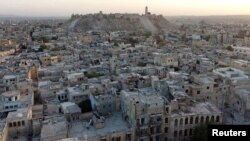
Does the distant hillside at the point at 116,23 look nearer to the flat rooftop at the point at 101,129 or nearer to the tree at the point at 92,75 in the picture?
the tree at the point at 92,75

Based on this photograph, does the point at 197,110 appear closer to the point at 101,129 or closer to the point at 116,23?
the point at 101,129

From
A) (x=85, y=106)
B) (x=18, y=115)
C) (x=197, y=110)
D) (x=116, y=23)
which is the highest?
(x=116, y=23)

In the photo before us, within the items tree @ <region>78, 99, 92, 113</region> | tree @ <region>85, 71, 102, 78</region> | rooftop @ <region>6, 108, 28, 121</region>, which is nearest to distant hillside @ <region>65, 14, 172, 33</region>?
tree @ <region>85, 71, 102, 78</region>

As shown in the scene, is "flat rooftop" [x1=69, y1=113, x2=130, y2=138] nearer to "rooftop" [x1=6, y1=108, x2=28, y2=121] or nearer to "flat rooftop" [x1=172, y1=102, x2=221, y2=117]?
"rooftop" [x1=6, y1=108, x2=28, y2=121]

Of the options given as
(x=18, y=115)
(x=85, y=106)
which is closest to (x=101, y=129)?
(x=85, y=106)

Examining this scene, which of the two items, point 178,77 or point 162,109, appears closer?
point 162,109

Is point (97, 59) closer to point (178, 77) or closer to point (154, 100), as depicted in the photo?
point (178, 77)

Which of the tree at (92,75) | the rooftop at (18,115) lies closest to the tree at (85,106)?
the rooftop at (18,115)

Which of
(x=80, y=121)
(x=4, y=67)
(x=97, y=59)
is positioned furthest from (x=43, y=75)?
(x=80, y=121)
